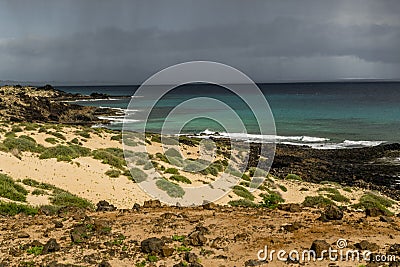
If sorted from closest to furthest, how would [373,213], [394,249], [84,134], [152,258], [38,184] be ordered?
1. [394,249]
2. [152,258]
3. [373,213]
4. [38,184]
5. [84,134]

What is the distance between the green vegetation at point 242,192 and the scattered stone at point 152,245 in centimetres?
1181

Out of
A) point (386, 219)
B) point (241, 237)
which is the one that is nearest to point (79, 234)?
point (241, 237)

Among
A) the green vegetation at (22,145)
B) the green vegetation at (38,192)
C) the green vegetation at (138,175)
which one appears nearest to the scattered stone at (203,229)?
the green vegetation at (38,192)

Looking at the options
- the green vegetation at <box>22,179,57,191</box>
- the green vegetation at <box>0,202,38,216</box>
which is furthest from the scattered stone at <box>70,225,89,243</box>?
the green vegetation at <box>22,179,57,191</box>

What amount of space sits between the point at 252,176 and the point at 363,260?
2000 centimetres

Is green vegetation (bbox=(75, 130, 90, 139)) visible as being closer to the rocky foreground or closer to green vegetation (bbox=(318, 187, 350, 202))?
green vegetation (bbox=(318, 187, 350, 202))

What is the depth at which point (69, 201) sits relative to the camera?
52.5 ft

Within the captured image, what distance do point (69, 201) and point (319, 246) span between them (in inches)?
410

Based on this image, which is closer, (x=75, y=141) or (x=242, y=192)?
(x=242, y=192)

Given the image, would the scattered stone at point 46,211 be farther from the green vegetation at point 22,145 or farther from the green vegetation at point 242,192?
the green vegetation at point 22,145

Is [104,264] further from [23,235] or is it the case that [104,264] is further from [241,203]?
[241,203]

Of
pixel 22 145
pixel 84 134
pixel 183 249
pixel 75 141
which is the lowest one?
pixel 183 249

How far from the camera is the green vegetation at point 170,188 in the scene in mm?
19883

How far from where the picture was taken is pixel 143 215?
1312 centimetres
